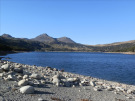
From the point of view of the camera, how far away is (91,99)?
468 inches

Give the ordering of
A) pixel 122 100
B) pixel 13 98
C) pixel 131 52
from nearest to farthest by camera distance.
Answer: pixel 13 98
pixel 122 100
pixel 131 52

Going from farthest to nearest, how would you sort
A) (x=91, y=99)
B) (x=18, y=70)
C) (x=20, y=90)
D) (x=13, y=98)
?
1. (x=18, y=70)
2. (x=91, y=99)
3. (x=20, y=90)
4. (x=13, y=98)

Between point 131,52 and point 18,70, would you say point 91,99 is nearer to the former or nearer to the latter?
point 18,70

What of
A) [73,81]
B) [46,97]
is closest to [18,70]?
[73,81]

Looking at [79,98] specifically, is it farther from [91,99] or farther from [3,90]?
[3,90]

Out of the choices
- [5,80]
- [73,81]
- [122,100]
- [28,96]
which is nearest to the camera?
[28,96]

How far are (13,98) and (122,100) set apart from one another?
7924 millimetres

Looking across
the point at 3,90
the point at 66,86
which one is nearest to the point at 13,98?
the point at 3,90

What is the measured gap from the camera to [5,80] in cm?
1400

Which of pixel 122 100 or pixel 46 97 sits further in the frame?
pixel 122 100

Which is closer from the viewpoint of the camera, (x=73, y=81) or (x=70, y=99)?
(x=70, y=99)

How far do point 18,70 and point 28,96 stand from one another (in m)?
8.58

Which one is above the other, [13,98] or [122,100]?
[13,98]

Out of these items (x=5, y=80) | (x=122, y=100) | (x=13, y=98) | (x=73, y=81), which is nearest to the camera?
(x=13, y=98)
